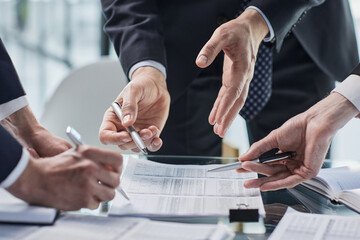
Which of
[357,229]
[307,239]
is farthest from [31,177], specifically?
[357,229]

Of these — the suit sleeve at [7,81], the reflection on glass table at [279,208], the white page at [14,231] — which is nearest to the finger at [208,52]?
the reflection on glass table at [279,208]

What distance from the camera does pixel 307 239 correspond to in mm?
789

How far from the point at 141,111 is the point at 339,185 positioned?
609 mm

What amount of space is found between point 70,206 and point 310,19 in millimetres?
1142

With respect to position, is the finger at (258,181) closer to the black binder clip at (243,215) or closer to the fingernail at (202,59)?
the black binder clip at (243,215)

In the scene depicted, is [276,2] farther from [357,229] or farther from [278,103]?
[357,229]

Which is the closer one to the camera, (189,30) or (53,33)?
(189,30)

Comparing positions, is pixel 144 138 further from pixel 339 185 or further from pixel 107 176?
pixel 339 185

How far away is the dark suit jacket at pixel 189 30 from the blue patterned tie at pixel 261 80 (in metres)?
0.12

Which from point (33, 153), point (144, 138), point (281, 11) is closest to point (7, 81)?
point (33, 153)

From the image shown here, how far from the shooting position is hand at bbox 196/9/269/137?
121 centimetres

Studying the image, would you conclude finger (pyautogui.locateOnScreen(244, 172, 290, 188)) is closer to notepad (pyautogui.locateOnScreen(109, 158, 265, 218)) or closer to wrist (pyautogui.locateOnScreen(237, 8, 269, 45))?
notepad (pyautogui.locateOnScreen(109, 158, 265, 218))

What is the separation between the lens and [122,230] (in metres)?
0.78

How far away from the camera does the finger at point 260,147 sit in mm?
1138
